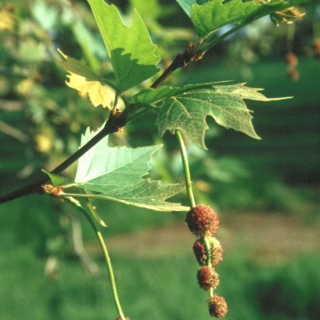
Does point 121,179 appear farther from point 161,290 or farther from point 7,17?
point 161,290

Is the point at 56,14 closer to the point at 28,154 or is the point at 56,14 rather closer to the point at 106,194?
the point at 28,154

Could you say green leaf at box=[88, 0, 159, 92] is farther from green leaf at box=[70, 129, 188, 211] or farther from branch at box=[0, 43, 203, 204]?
green leaf at box=[70, 129, 188, 211]

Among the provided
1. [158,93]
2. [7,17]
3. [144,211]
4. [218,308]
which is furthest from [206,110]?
[144,211]

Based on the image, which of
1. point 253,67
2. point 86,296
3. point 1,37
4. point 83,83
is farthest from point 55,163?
point 253,67

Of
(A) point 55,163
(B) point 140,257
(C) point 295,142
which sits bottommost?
(A) point 55,163

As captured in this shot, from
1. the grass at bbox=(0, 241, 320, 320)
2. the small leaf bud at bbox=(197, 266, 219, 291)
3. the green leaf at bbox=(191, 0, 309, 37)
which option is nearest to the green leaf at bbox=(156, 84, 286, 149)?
the green leaf at bbox=(191, 0, 309, 37)

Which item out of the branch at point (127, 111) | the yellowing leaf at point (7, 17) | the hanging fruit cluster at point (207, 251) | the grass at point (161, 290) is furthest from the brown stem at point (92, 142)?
the grass at point (161, 290)

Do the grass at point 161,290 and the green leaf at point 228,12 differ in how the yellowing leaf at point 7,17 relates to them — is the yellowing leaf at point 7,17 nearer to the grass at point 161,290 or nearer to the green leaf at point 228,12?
the green leaf at point 228,12
